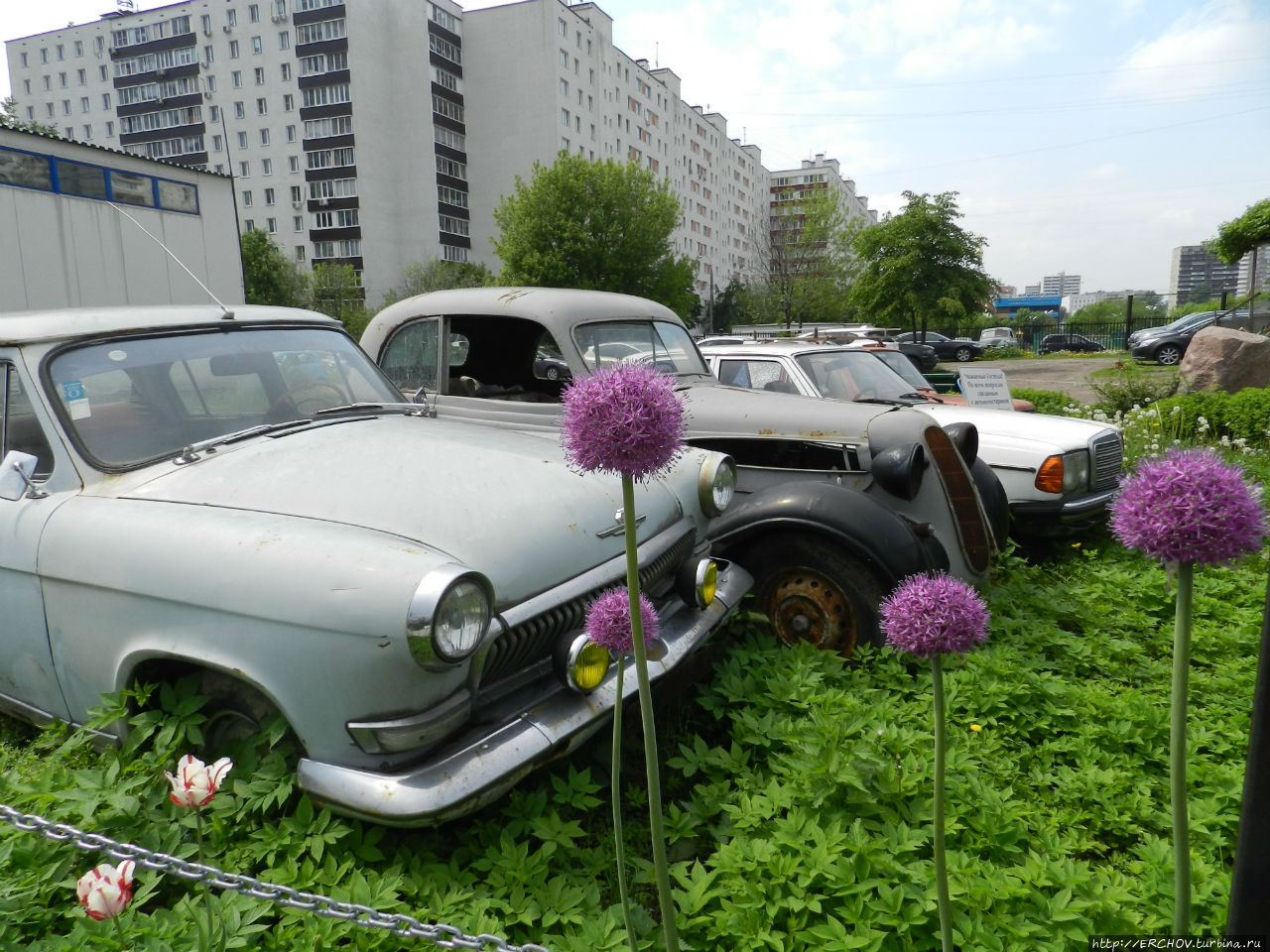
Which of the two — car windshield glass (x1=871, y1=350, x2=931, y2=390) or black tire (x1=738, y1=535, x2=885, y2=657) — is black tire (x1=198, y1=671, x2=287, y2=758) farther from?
car windshield glass (x1=871, y1=350, x2=931, y2=390)

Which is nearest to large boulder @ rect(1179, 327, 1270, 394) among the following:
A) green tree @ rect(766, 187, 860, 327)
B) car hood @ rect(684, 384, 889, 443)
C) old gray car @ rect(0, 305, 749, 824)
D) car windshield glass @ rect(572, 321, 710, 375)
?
car hood @ rect(684, 384, 889, 443)

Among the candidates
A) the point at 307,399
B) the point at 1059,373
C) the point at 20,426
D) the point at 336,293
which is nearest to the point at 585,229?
the point at 336,293

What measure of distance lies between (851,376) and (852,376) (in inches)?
0.4

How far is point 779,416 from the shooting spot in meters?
4.65

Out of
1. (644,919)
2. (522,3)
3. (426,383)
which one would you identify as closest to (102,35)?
(522,3)

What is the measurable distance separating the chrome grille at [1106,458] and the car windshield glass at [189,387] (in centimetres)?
Result: 515

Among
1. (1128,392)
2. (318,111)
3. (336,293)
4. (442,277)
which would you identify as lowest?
(1128,392)

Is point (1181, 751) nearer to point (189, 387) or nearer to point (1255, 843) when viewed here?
point (1255, 843)

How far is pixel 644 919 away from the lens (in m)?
2.17

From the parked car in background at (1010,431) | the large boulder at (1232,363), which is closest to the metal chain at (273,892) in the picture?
the parked car in background at (1010,431)

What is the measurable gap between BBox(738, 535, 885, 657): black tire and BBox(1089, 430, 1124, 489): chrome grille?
3.09m

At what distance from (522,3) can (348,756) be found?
6162cm

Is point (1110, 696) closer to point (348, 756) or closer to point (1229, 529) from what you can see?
point (1229, 529)

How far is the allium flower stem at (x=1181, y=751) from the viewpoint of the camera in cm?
88
